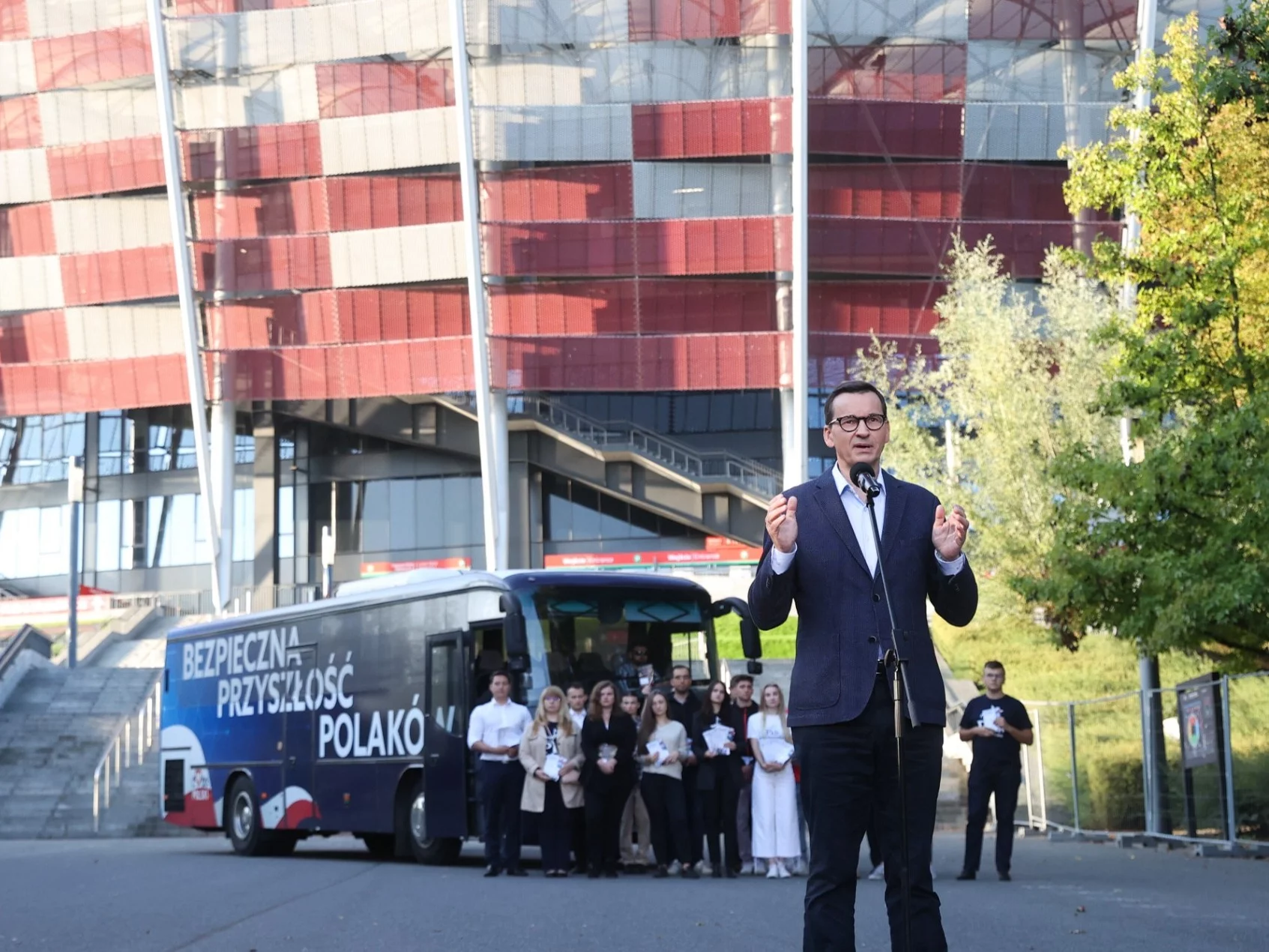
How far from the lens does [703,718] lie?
59.9 feet

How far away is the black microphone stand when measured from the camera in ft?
18.6

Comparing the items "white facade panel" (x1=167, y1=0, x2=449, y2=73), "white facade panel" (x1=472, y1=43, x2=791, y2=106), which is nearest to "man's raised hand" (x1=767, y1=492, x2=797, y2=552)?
"white facade panel" (x1=472, y1=43, x2=791, y2=106)

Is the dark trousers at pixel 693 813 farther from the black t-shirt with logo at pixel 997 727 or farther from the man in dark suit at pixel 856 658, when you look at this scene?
the man in dark suit at pixel 856 658

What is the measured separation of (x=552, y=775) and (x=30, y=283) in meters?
47.8

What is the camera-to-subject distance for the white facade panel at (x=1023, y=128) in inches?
2195

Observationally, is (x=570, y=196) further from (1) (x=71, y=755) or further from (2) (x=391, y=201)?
(1) (x=71, y=755)

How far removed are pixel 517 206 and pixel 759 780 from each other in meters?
40.2

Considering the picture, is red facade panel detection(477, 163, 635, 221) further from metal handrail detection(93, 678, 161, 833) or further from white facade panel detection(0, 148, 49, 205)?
metal handrail detection(93, 678, 161, 833)

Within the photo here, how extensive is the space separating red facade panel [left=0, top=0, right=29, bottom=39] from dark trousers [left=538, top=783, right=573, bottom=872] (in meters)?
49.0

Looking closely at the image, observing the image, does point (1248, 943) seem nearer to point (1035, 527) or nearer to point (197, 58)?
point (1035, 527)

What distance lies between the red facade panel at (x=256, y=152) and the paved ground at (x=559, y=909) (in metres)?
40.2

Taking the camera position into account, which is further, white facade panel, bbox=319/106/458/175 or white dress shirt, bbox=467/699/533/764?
white facade panel, bbox=319/106/458/175

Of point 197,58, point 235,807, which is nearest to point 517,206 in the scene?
point 197,58

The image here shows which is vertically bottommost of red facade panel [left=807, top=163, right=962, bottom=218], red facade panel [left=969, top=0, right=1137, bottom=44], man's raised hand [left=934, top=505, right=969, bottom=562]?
man's raised hand [left=934, top=505, right=969, bottom=562]
